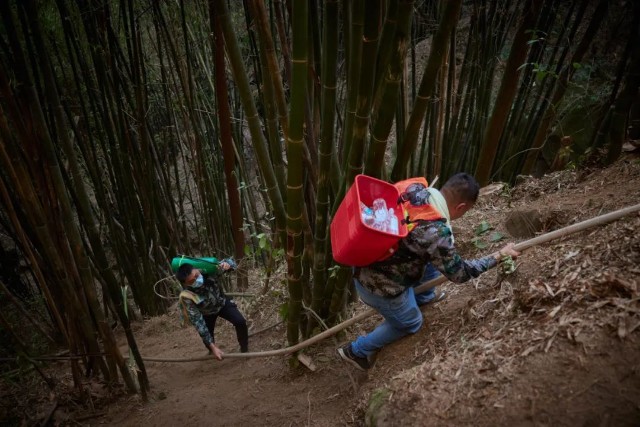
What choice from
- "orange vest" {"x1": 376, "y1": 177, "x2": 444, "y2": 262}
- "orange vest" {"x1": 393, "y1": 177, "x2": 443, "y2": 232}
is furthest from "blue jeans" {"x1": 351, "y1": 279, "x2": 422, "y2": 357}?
"orange vest" {"x1": 393, "y1": 177, "x2": 443, "y2": 232}

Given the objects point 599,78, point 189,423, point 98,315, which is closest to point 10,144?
point 98,315

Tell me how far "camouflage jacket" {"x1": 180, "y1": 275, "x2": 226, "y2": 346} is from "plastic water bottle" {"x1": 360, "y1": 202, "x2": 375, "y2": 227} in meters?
1.58

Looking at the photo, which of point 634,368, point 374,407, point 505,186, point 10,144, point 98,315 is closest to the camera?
point 634,368

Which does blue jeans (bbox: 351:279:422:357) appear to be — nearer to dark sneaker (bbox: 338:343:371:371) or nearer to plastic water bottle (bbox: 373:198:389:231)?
dark sneaker (bbox: 338:343:371:371)

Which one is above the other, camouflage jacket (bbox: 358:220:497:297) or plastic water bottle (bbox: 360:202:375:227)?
plastic water bottle (bbox: 360:202:375:227)

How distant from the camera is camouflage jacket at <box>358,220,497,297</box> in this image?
161 centimetres

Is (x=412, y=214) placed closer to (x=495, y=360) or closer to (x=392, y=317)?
(x=392, y=317)

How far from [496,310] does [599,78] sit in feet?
14.2

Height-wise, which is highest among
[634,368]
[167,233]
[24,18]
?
[24,18]

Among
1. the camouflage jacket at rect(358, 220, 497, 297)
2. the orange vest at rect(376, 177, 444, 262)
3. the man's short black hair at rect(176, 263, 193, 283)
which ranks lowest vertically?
the man's short black hair at rect(176, 263, 193, 283)

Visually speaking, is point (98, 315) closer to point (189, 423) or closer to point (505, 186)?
point (189, 423)

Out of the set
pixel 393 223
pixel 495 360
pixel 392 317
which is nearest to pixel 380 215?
pixel 393 223

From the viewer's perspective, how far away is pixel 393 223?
1.57 meters

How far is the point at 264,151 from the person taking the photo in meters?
1.90
